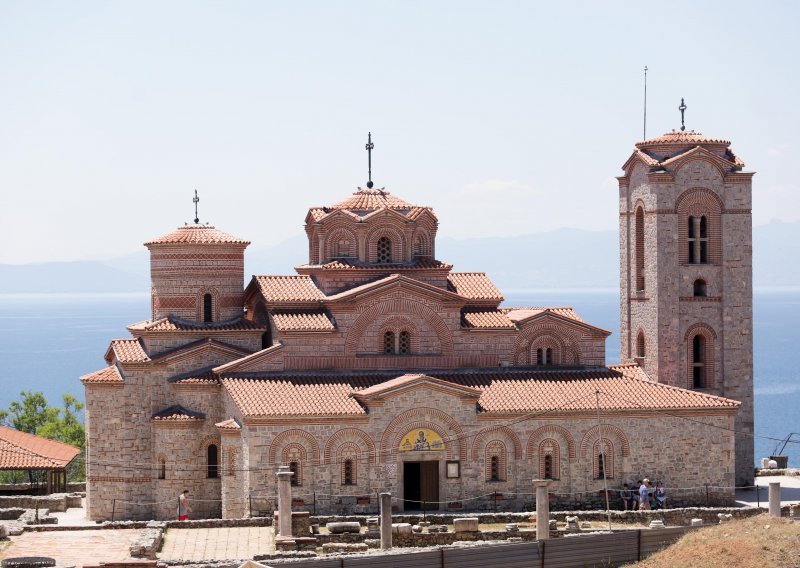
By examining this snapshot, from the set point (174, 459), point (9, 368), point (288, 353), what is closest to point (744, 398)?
point (288, 353)

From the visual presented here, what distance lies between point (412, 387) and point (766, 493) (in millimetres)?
12683

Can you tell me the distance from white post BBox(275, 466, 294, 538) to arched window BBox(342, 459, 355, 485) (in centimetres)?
437

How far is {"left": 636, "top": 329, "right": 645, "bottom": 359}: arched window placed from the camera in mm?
49531

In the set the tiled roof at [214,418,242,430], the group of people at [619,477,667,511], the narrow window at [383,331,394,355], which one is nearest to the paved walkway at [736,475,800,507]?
the group of people at [619,477,667,511]

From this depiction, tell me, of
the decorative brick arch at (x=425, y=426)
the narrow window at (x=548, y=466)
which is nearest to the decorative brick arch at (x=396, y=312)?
the decorative brick arch at (x=425, y=426)

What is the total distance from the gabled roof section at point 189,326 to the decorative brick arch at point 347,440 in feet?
18.5

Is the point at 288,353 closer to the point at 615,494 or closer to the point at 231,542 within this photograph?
the point at 231,542

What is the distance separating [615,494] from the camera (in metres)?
44.5

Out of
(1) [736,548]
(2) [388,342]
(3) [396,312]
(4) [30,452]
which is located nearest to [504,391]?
(2) [388,342]

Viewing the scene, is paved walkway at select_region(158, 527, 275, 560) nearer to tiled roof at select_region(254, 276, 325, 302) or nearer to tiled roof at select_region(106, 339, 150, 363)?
tiled roof at select_region(106, 339, 150, 363)

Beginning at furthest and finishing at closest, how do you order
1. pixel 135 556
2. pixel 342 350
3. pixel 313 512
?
pixel 342 350 < pixel 313 512 < pixel 135 556

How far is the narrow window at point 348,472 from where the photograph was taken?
4316 cm

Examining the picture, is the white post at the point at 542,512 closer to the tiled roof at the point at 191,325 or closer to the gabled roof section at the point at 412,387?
the gabled roof section at the point at 412,387

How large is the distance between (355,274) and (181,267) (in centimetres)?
563
